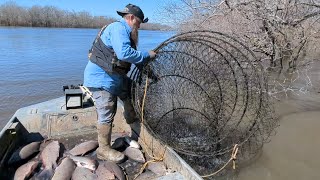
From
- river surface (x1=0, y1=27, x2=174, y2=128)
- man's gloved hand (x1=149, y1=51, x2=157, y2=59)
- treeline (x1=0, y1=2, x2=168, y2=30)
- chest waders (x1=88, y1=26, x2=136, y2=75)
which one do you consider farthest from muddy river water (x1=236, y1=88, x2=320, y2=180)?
treeline (x1=0, y1=2, x2=168, y2=30)

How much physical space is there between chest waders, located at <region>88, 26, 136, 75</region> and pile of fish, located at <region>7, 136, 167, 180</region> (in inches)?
46.1

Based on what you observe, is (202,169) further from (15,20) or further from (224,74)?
(15,20)

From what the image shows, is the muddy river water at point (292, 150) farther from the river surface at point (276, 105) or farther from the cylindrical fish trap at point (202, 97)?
the cylindrical fish trap at point (202, 97)

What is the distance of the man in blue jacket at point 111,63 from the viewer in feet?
13.9

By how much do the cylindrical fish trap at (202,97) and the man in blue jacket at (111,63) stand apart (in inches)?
15.8

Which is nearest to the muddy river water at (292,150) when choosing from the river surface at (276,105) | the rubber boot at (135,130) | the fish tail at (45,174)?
the river surface at (276,105)

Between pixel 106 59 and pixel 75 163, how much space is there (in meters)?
1.39

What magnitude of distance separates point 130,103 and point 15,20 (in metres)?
58.3

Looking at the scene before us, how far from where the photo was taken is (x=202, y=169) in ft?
18.5

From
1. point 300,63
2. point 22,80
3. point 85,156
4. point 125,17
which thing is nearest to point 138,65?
point 125,17

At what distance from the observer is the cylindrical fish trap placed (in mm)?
5020

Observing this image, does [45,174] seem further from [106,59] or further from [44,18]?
[44,18]

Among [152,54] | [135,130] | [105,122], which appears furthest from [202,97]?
[105,122]

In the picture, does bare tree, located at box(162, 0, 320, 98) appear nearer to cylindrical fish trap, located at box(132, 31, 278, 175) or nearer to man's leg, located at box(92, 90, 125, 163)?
cylindrical fish trap, located at box(132, 31, 278, 175)
